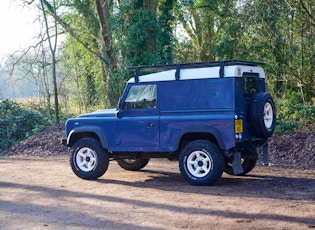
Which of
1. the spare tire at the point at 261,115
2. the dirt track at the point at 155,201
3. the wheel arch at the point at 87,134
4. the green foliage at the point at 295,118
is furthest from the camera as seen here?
the green foliage at the point at 295,118

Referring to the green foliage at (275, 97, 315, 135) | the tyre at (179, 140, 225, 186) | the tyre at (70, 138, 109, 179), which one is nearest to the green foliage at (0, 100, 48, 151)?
the tyre at (70, 138, 109, 179)

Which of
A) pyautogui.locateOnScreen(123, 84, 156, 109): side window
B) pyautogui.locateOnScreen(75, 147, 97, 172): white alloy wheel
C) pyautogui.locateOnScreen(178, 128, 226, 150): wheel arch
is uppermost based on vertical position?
pyautogui.locateOnScreen(123, 84, 156, 109): side window

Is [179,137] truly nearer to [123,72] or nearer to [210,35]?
[123,72]

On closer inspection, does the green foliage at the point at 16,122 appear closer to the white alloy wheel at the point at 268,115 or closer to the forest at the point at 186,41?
the forest at the point at 186,41

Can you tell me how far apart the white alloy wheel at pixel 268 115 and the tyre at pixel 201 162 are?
114 cm

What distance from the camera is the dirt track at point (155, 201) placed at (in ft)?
23.3

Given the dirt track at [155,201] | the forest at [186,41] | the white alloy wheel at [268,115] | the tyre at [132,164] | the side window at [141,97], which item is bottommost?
the dirt track at [155,201]

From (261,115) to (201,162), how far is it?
1388 millimetres

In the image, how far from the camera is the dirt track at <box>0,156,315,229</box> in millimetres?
7090

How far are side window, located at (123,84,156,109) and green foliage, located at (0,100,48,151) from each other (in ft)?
31.9

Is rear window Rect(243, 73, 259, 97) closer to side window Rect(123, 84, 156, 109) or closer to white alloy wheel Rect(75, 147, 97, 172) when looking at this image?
side window Rect(123, 84, 156, 109)

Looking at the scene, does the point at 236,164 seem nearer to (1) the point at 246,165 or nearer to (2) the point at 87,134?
(1) the point at 246,165

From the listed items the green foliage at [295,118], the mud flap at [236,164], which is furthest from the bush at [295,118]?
the mud flap at [236,164]

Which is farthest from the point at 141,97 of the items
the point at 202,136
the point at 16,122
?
the point at 16,122
